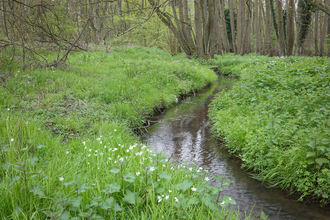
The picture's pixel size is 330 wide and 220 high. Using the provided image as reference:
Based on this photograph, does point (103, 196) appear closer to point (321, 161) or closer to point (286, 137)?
point (321, 161)

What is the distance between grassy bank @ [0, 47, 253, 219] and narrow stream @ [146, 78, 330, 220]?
1.48 feet

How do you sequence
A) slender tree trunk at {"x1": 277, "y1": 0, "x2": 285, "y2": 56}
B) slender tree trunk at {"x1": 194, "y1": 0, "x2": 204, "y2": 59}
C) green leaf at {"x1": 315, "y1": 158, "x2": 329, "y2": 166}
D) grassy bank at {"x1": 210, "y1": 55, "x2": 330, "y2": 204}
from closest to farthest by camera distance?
green leaf at {"x1": 315, "y1": 158, "x2": 329, "y2": 166}, grassy bank at {"x1": 210, "y1": 55, "x2": 330, "y2": 204}, slender tree trunk at {"x1": 277, "y1": 0, "x2": 285, "y2": 56}, slender tree trunk at {"x1": 194, "y1": 0, "x2": 204, "y2": 59}

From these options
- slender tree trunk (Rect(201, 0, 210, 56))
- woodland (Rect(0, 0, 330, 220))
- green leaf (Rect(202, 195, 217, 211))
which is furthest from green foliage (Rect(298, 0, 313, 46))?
green leaf (Rect(202, 195, 217, 211))

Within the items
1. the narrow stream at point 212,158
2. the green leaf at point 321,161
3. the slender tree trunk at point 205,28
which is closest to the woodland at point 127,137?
the green leaf at point 321,161

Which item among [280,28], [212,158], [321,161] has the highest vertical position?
[280,28]

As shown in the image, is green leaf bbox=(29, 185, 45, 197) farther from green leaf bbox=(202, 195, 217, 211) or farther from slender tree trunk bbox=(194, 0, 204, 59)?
slender tree trunk bbox=(194, 0, 204, 59)

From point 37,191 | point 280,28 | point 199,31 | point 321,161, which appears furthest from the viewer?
point 199,31

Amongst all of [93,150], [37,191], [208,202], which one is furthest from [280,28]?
[37,191]

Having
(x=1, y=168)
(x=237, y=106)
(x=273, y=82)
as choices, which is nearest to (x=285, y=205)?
(x=237, y=106)

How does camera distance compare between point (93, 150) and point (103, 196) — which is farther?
point (93, 150)

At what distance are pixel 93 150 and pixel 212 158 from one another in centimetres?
238

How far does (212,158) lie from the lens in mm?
4375

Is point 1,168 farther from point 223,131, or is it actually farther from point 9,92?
point 223,131

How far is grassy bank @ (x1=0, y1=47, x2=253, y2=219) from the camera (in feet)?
6.34
